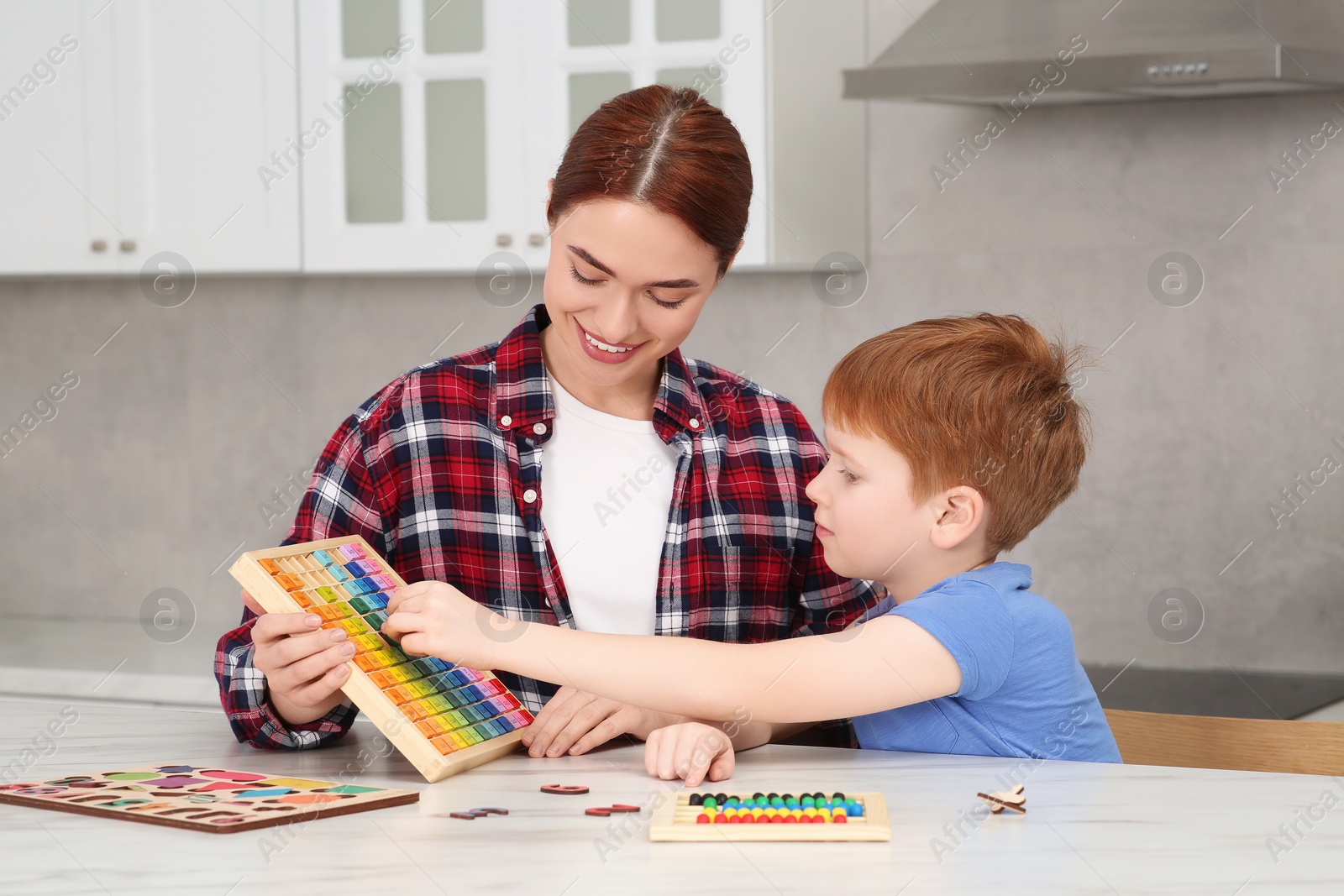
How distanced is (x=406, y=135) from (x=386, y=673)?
1.83 meters

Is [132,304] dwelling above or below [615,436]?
above

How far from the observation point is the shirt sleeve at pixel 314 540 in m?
1.10

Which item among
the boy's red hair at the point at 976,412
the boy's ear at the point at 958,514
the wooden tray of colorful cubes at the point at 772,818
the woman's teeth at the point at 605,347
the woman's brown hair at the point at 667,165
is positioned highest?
the woman's brown hair at the point at 667,165

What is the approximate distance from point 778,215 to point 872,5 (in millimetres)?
490

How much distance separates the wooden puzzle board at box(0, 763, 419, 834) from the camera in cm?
84

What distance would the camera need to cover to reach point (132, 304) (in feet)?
10.5

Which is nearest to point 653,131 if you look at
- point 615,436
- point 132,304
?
point 615,436

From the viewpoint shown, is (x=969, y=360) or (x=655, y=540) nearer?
(x=969, y=360)

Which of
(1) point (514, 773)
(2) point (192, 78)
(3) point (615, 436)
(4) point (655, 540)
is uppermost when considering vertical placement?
(2) point (192, 78)

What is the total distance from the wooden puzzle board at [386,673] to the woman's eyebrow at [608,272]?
0.33 metres

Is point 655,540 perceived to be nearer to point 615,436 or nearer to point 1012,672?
point 615,436

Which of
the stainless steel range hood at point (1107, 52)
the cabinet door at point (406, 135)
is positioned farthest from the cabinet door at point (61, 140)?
the stainless steel range hood at point (1107, 52)

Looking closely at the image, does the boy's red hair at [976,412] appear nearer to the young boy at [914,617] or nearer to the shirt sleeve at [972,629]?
the young boy at [914,617]

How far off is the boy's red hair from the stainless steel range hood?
117cm
